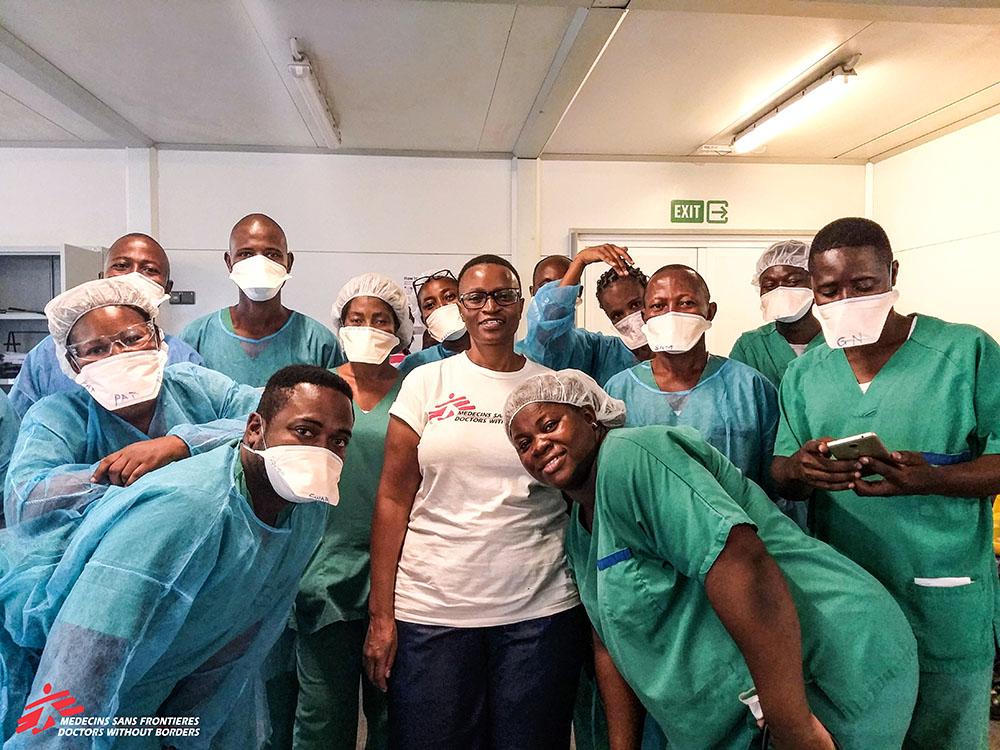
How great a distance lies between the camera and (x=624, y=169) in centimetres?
441

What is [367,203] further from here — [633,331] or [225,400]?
[225,400]

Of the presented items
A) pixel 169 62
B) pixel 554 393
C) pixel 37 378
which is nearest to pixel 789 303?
pixel 554 393

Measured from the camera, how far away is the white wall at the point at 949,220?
3.75 m

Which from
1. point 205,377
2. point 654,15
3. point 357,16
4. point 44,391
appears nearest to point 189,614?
point 205,377

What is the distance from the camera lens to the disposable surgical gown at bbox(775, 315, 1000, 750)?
55.0 inches

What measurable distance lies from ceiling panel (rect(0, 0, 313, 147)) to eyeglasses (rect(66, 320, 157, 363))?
1.67m

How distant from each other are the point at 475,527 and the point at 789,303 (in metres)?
1.67

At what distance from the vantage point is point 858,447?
4.44 feet

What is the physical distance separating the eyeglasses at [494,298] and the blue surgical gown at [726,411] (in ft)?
1.60

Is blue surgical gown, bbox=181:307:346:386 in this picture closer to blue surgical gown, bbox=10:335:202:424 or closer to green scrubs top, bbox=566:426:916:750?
blue surgical gown, bbox=10:335:202:424

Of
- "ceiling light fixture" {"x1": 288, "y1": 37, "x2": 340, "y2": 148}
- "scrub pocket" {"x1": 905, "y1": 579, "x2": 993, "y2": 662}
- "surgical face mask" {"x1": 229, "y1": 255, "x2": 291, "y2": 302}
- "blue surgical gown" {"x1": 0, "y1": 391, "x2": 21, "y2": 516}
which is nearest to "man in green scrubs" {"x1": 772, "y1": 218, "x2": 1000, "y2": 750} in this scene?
"scrub pocket" {"x1": 905, "y1": 579, "x2": 993, "y2": 662}

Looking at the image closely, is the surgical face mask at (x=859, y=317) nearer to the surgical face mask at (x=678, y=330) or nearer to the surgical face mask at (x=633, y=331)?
the surgical face mask at (x=678, y=330)

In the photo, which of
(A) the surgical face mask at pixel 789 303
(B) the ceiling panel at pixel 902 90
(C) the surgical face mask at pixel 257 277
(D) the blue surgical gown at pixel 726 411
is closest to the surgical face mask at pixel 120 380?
(C) the surgical face mask at pixel 257 277

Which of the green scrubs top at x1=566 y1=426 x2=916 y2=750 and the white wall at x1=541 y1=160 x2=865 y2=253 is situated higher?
the white wall at x1=541 y1=160 x2=865 y2=253
